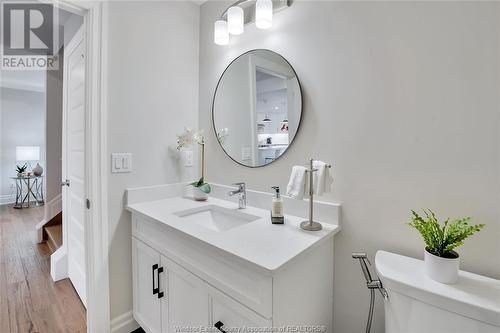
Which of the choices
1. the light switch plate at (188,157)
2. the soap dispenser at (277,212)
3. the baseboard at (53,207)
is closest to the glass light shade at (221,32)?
the light switch plate at (188,157)

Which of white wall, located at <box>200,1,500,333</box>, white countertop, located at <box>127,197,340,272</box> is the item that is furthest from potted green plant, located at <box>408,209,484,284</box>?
white countertop, located at <box>127,197,340,272</box>

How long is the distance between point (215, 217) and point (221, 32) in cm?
116

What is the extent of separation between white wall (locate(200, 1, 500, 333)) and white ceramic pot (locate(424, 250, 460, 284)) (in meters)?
0.17

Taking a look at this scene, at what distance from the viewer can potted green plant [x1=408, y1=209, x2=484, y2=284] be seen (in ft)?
2.58

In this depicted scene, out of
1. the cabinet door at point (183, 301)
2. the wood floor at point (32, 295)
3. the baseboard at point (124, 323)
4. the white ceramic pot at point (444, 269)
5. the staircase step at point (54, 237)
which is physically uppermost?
the white ceramic pot at point (444, 269)

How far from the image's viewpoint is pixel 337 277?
1.19m

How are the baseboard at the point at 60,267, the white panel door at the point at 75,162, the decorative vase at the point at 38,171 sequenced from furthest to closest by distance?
the decorative vase at the point at 38,171 < the baseboard at the point at 60,267 < the white panel door at the point at 75,162

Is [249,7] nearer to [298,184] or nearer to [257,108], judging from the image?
[257,108]

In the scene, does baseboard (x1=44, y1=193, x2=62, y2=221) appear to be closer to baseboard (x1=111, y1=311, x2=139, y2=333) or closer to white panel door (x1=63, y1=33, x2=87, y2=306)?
white panel door (x1=63, y1=33, x2=87, y2=306)

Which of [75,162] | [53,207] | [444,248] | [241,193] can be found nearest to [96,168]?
[75,162]

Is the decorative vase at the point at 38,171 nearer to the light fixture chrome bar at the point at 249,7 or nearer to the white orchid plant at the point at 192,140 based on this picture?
the white orchid plant at the point at 192,140

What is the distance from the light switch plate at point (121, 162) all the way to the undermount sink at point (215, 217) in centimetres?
43

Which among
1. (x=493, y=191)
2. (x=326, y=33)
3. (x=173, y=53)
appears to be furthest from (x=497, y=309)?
(x=173, y=53)

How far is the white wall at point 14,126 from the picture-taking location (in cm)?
477
